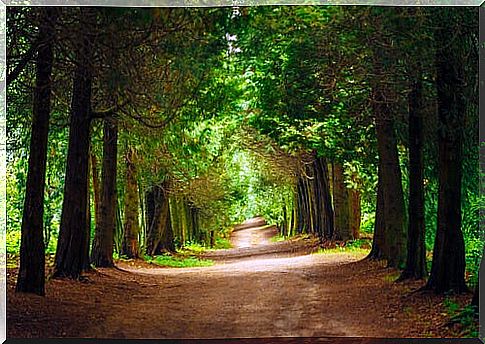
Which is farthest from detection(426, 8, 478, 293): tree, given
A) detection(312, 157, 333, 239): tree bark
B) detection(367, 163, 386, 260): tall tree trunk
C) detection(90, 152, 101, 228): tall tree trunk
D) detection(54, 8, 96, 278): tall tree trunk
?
detection(312, 157, 333, 239): tree bark

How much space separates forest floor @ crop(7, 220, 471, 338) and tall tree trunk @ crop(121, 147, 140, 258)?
3353 mm

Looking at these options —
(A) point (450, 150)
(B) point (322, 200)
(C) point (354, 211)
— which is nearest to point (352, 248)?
(C) point (354, 211)

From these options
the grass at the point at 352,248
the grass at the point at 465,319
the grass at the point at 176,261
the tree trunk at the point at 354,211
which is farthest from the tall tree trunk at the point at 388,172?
the grass at the point at 176,261

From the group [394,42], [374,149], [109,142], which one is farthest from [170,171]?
[394,42]

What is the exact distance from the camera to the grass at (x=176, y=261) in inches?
517

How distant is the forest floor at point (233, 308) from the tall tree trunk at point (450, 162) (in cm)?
30

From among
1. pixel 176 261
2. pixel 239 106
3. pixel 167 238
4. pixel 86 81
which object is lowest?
pixel 176 261

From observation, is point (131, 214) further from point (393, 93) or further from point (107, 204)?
point (393, 93)

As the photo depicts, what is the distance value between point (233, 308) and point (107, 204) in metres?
4.09

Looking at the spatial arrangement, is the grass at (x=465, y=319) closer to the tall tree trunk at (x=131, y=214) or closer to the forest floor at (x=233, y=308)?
the forest floor at (x=233, y=308)

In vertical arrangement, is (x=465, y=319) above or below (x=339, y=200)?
below

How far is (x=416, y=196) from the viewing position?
984 centimetres

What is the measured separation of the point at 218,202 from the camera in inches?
750

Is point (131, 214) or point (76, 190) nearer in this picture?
point (76, 190)
